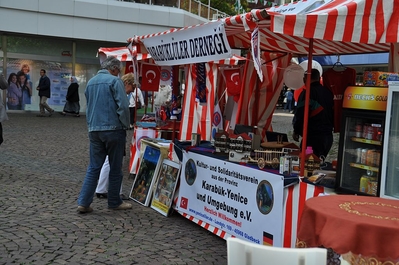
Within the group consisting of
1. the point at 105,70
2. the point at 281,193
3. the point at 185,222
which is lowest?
the point at 185,222

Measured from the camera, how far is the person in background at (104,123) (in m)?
5.63

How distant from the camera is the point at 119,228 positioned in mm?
5363

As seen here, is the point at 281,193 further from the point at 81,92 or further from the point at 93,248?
the point at 81,92

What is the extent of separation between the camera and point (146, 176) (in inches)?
263

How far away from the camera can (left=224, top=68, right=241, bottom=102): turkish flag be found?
9141 mm

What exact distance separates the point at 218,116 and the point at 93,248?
16.4ft

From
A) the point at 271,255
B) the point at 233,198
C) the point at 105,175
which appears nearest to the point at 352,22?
the point at 233,198

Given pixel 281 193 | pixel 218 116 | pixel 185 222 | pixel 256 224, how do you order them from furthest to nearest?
pixel 218 116 < pixel 185 222 < pixel 256 224 < pixel 281 193

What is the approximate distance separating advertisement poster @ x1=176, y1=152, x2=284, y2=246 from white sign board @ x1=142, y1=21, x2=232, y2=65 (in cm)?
114

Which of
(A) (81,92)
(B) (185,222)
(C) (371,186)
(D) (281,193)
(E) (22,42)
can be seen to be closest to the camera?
(C) (371,186)

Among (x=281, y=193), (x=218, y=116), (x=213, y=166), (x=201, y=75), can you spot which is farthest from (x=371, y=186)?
(x=218, y=116)

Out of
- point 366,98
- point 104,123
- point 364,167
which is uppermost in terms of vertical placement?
point 366,98

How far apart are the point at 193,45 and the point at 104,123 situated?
1.39 metres

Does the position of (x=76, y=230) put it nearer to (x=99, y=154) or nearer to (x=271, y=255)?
(x=99, y=154)
